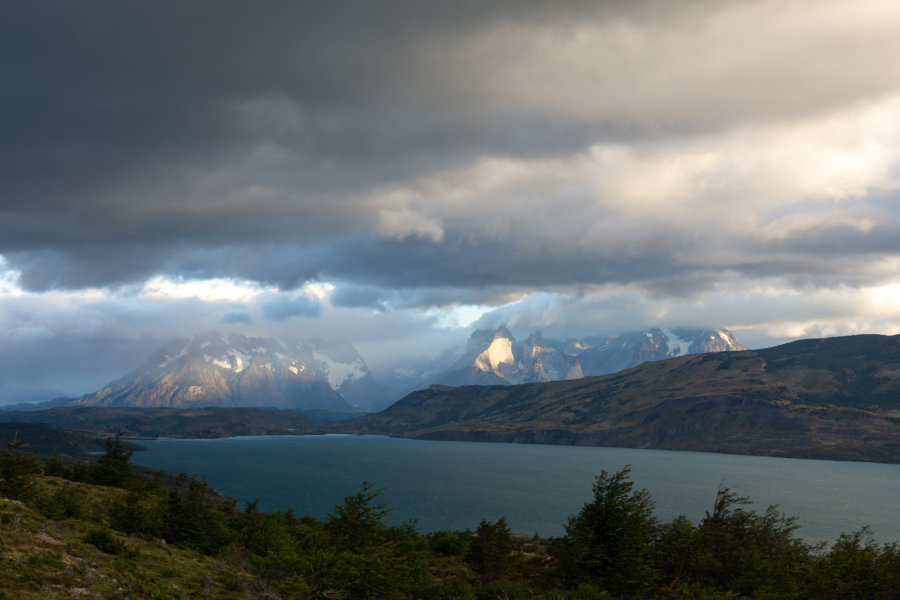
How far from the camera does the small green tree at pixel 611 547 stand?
55.6 meters

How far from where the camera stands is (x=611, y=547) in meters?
57.9

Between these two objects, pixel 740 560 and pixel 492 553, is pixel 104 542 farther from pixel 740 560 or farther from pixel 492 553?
pixel 740 560

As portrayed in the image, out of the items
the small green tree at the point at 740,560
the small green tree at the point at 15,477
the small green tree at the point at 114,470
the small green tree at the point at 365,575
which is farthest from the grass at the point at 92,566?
the small green tree at the point at 740,560

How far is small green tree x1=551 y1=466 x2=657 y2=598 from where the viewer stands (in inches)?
2189

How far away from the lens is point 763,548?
78.5 meters

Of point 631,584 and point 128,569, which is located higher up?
point 128,569

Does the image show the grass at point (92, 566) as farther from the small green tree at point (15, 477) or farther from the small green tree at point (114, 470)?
the small green tree at point (114, 470)

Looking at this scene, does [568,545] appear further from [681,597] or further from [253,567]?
[253,567]

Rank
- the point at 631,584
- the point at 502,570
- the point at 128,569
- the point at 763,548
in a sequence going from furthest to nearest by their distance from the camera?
the point at 763,548 → the point at 502,570 → the point at 631,584 → the point at 128,569

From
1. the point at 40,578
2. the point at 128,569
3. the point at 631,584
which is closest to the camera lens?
the point at 40,578

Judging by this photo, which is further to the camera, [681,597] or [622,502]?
[622,502]

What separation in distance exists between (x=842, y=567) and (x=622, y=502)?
868 inches

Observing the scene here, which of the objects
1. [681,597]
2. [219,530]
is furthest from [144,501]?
[681,597]

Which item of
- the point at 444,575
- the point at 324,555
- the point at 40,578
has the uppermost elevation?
the point at 40,578
